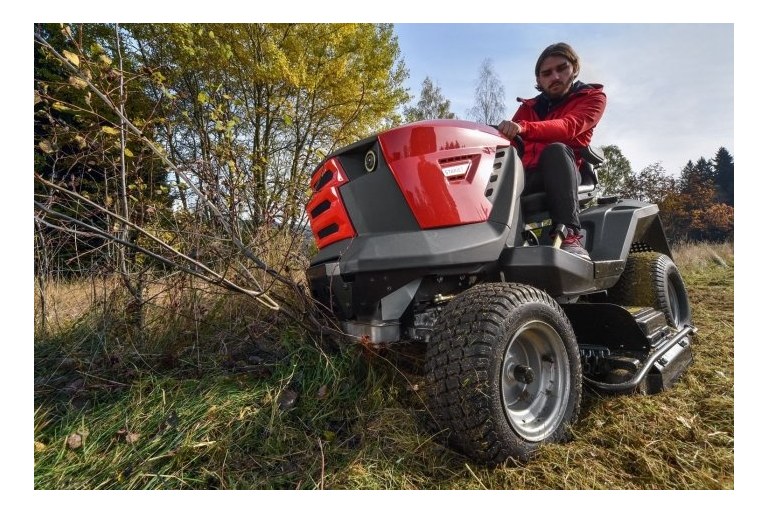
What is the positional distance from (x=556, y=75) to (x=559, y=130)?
56 cm

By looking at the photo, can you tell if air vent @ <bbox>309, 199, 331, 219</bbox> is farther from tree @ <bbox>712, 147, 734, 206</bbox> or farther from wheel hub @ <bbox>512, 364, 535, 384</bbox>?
tree @ <bbox>712, 147, 734, 206</bbox>

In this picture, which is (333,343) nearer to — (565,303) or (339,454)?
(339,454)

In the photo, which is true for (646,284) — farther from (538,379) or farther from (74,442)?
(74,442)

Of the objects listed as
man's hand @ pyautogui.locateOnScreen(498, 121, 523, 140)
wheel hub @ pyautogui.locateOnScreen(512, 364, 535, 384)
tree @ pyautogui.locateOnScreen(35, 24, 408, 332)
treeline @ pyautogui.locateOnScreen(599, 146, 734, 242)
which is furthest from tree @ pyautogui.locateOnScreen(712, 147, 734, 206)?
treeline @ pyautogui.locateOnScreen(599, 146, 734, 242)

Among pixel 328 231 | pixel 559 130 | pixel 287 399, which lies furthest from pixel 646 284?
pixel 287 399

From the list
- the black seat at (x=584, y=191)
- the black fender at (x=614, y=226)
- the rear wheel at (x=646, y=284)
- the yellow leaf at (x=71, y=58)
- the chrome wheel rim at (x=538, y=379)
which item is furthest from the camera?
the rear wheel at (x=646, y=284)

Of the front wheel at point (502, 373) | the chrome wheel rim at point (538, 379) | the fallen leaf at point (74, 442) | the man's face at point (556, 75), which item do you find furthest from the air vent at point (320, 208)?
the man's face at point (556, 75)

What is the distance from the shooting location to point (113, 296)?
8.95 ft

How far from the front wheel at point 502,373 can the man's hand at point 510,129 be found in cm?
79

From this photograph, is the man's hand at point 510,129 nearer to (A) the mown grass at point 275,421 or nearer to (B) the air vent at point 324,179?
(B) the air vent at point 324,179

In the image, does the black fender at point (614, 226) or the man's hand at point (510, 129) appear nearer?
the man's hand at point (510, 129)

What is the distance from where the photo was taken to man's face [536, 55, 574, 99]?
2537mm

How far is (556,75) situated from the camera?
8.40ft

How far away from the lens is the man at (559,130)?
2.19 metres
